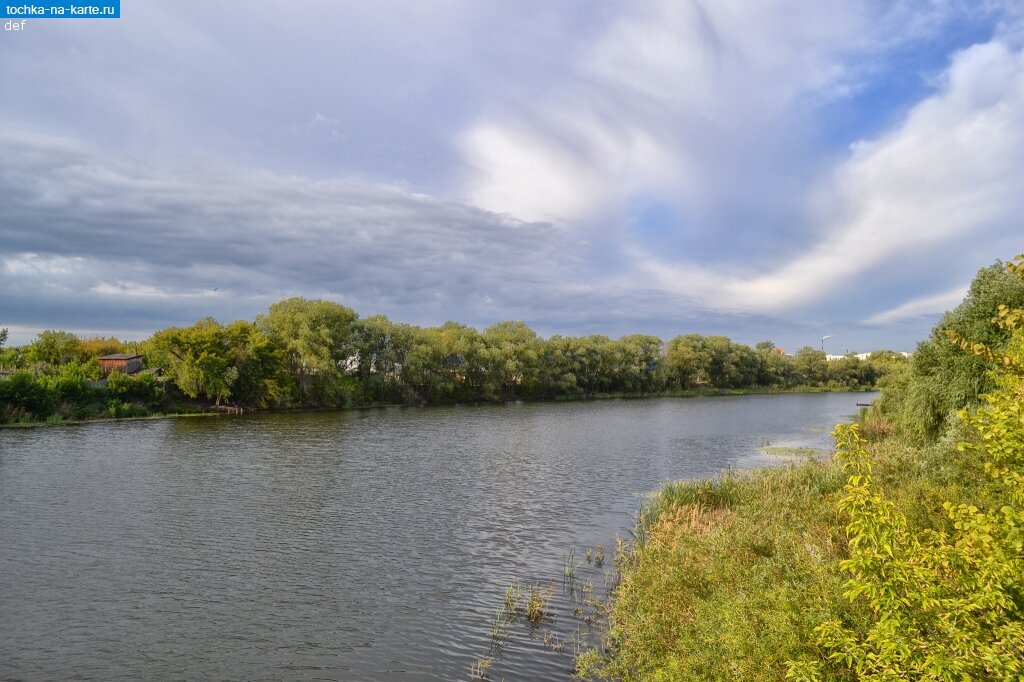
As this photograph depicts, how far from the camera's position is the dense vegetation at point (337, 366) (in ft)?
246

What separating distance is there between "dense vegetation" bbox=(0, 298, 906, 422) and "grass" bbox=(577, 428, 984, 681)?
41274 millimetres

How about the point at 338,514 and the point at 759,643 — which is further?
the point at 338,514

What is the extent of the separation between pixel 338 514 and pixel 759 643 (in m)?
22.5

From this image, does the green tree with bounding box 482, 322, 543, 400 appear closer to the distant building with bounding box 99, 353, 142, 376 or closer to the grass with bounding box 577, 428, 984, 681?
the distant building with bounding box 99, 353, 142, 376

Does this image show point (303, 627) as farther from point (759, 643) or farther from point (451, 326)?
point (451, 326)

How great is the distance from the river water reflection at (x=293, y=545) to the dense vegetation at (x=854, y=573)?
3.09m

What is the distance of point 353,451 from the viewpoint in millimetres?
50125

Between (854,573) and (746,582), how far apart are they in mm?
5413

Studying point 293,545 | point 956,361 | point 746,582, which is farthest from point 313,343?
point 746,582

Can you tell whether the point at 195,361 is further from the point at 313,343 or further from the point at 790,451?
the point at 790,451

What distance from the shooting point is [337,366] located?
101 metres

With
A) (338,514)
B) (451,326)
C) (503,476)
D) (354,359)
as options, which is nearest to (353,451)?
(503,476)

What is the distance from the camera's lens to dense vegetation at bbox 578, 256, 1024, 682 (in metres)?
7.32

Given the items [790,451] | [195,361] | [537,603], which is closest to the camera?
[537,603]
